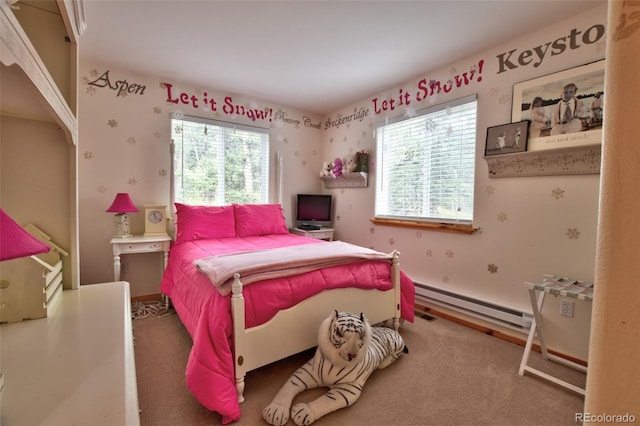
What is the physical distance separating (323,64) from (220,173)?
5.45 ft

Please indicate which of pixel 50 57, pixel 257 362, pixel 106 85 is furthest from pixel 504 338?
pixel 106 85

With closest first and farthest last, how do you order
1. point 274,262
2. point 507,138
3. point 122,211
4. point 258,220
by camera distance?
point 274,262, point 507,138, point 122,211, point 258,220

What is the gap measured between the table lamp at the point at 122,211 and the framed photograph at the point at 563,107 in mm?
3357

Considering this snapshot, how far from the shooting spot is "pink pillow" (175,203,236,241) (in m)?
2.79

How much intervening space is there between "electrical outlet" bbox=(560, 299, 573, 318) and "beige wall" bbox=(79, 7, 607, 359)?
0.10 feet

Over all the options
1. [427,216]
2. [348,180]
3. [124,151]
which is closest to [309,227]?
[348,180]

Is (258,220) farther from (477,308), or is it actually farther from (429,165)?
(477,308)

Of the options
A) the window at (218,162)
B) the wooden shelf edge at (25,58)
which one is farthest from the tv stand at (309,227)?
the wooden shelf edge at (25,58)

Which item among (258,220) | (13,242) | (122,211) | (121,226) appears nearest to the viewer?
(13,242)

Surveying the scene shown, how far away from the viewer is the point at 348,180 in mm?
3740

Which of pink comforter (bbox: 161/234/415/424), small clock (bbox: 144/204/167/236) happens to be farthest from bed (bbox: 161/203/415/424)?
small clock (bbox: 144/204/167/236)

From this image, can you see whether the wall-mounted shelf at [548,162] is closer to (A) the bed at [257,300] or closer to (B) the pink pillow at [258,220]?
(A) the bed at [257,300]

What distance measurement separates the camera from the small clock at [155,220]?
114 inches

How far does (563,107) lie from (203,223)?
3.07m
